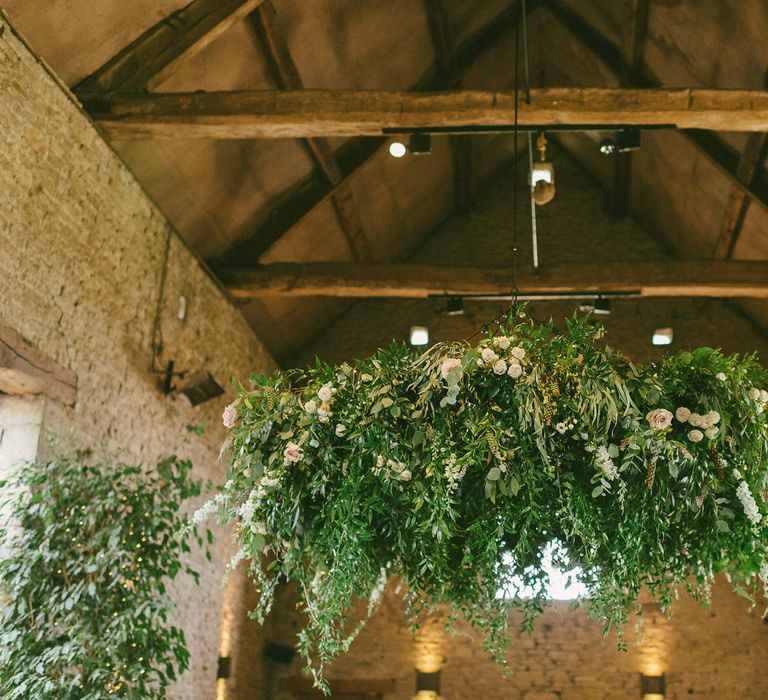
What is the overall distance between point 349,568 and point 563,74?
6863 mm

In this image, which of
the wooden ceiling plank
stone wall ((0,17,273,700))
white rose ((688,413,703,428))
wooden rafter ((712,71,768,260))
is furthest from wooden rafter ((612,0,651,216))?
white rose ((688,413,703,428))

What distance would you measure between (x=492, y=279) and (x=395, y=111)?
8.28 feet

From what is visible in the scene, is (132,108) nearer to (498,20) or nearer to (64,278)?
(64,278)

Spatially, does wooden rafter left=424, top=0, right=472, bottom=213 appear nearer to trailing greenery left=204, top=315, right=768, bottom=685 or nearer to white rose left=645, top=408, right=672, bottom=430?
trailing greenery left=204, top=315, right=768, bottom=685

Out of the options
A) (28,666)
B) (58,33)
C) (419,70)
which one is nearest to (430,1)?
(419,70)

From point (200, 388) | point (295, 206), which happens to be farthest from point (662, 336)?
point (200, 388)

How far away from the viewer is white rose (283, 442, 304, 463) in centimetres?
294

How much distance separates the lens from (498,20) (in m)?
7.61

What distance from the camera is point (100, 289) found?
511cm

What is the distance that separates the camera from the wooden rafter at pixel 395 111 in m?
4.95

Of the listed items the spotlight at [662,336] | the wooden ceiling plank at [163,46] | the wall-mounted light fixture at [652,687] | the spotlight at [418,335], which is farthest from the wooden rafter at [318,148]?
the wall-mounted light fixture at [652,687]

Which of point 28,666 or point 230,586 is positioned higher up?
point 230,586

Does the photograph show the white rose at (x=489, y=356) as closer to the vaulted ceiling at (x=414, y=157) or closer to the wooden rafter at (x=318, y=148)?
the vaulted ceiling at (x=414, y=157)

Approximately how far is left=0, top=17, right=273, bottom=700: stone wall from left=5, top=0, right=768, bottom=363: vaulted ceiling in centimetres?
25
